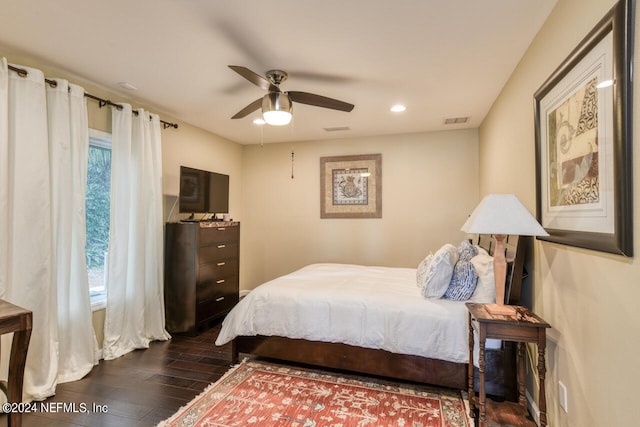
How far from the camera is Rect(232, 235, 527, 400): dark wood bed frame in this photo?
229 centimetres

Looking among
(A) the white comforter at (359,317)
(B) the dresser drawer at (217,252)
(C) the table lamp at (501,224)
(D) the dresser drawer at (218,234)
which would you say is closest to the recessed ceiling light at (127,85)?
(D) the dresser drawer at (218,234)

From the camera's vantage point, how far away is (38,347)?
2.46 meters

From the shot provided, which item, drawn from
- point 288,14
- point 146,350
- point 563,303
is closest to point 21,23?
point 288,14

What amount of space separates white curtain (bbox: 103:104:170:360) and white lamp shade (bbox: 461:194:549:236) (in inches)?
127

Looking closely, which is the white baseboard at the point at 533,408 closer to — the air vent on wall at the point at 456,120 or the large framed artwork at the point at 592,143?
the large framed artwork at the point at 592,143

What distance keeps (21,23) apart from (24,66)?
0.56 meters

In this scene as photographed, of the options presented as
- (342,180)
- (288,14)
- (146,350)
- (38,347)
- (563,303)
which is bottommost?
(146,350)

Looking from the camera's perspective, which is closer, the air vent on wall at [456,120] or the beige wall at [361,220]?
the air vent on wall at [456,120]

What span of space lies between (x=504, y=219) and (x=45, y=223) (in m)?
3.36

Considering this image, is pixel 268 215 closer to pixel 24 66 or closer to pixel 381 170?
pixel 381 170

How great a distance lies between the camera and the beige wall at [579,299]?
1227 mm

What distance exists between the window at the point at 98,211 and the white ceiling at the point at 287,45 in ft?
2.02

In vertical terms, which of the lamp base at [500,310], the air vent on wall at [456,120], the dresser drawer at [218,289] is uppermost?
A: the air vent on wall at [456,120]

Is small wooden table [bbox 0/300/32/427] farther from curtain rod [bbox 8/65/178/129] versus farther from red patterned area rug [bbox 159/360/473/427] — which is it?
curtain rod [bbox 8/65/178/129]
